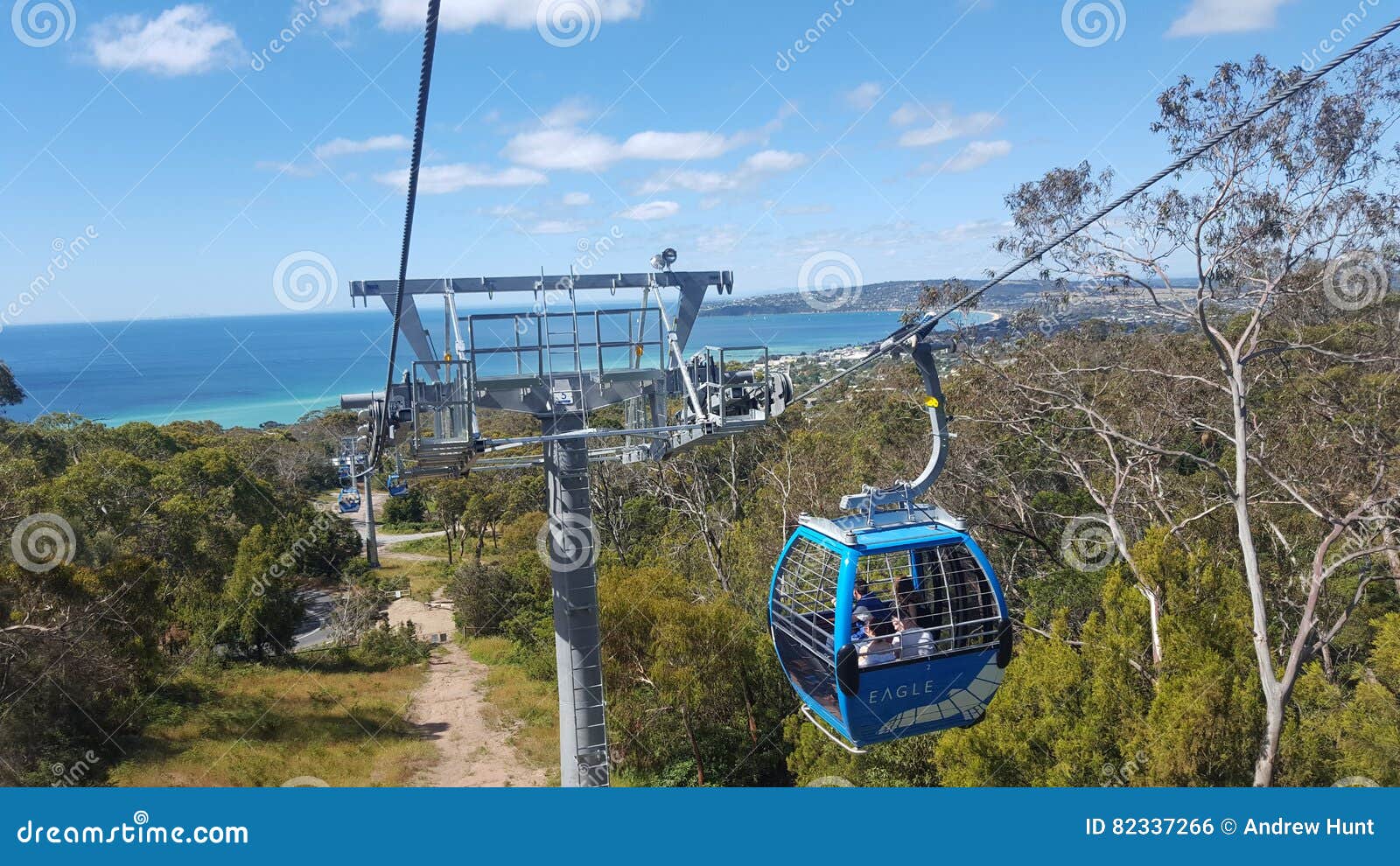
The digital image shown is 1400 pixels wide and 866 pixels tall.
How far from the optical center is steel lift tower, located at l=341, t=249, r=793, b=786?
27.1 feet

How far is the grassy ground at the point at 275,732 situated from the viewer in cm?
1670

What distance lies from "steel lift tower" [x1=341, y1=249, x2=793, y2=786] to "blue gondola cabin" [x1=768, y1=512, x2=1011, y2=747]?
1.64m

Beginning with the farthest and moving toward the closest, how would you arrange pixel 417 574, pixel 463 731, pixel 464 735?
pixel 417 574, pixel 463 731, pixel 464 735

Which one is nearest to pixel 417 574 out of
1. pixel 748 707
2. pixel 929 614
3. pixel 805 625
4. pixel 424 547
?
pixel 424 547

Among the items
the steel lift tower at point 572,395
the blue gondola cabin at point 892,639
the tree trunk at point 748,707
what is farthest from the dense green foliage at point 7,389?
the blue gondola cabin at point 892,639

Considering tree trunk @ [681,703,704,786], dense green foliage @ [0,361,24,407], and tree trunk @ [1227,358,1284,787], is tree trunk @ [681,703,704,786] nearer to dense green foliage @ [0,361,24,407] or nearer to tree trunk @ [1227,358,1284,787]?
tree trunk @ [1227,358,1284,787]

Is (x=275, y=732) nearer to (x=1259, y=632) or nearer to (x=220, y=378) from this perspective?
(x=1259, y=632)

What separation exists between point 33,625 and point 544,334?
32.0 feet

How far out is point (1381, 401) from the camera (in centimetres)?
1639

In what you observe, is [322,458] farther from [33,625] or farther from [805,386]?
[805,386]

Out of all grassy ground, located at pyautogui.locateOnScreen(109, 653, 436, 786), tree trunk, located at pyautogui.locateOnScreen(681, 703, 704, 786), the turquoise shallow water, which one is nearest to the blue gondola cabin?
tree trunk, located at pyautogui.locateOnScreen(681, 703, 704, 786)

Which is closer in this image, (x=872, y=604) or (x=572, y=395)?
(x=872, y=604)

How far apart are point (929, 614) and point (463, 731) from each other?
16.0 meters

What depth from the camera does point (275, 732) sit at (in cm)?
1917
